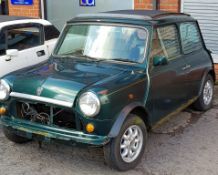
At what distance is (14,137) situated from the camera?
17.8 feet

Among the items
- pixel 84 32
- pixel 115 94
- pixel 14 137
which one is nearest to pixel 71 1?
pixel 84 32

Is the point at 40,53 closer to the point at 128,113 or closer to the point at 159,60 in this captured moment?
the point at 159,60

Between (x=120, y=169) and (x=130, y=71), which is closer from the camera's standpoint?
(x=120, y=169)

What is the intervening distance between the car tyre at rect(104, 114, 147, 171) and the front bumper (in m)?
0.17

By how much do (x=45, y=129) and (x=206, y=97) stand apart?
10.8 ft

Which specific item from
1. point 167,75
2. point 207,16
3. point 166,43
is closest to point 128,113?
point 167,75

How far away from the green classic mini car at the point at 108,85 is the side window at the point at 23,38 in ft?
4.06

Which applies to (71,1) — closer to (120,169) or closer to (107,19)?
(107,19)

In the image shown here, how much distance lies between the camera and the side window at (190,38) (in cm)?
612

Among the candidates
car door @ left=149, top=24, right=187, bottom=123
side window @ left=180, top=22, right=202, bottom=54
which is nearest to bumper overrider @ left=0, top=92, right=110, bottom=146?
car door @ left=149, top=24, right=187, bottom=123

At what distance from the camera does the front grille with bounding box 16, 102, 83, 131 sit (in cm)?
465

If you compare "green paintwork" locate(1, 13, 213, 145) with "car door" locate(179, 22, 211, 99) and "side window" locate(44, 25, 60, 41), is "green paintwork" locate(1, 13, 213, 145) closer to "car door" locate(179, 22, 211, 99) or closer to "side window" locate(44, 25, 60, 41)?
"car door" locate(179, 22, 211, 99)

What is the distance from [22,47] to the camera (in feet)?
22.7

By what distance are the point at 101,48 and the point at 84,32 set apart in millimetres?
410
